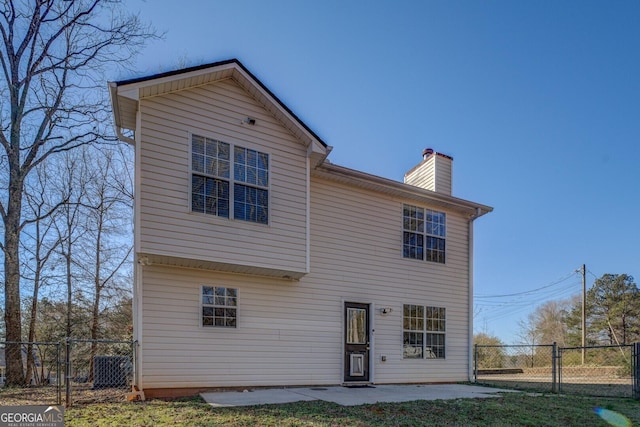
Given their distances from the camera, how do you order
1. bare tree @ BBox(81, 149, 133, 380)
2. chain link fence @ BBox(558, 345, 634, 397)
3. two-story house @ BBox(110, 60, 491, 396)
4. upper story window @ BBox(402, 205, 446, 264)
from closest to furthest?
two-story house @ BBox(110, 60, 491, 396) → chain link fence @ BBox(558, 345, 634, 397) → upper story window @ BBox(402, 205, 446, 264) → bare tree @ BBox(81, 149, 133, 380)

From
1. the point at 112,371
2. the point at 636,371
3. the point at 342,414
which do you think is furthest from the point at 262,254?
the point at 636,371

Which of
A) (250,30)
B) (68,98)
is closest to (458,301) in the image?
(250,30)

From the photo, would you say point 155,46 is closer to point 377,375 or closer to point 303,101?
point 303,101

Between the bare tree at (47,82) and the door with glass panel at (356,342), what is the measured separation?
8.84 metres

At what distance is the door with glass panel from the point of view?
9047 millimetres

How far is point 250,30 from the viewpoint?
10297mm

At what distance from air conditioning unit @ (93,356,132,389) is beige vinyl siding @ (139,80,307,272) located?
2.83 meters

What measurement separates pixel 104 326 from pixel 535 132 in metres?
18.0

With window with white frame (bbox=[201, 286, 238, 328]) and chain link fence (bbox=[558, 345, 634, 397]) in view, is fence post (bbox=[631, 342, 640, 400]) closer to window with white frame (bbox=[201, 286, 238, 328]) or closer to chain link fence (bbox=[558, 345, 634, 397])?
chain link fence (bbox=[558, 345, 634, 397])

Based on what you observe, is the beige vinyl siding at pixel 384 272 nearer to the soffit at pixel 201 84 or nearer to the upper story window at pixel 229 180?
the soffit at pixel 201 84

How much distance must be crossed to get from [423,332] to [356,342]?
2.03 meters

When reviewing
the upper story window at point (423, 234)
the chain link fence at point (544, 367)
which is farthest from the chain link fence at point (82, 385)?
the chain link fence at point (544, 367)

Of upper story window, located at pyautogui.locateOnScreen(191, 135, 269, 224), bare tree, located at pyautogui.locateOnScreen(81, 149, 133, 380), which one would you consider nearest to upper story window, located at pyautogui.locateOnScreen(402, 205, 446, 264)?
upper story window, located at pyautogui.locateOnScreen(191, 135, 269, 224)

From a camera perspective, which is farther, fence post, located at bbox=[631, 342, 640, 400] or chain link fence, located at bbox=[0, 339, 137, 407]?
fence post, located at bbox=[631, 342, 640, 400]
